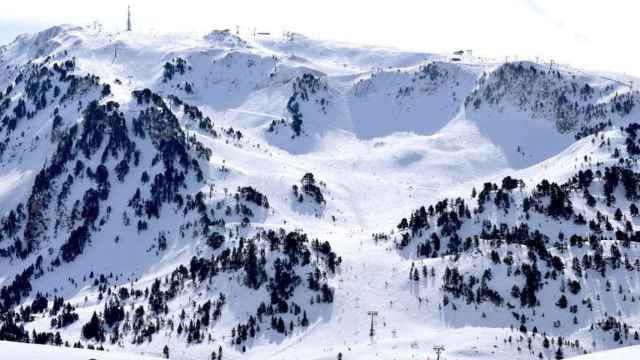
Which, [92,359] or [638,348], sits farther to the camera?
[92,359]

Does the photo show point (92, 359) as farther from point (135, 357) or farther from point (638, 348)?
point (638, 348)

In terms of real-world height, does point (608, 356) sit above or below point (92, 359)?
above

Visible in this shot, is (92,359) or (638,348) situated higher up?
(638,348)

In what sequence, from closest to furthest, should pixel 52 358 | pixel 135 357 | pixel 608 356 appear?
pixel 608 356, pixel 52 358, pixel 135 357

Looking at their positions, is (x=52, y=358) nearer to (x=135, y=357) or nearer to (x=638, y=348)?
(x=135, y=357)

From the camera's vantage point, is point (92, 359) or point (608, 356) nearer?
point (608, 356)

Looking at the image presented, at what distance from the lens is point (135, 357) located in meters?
77.8

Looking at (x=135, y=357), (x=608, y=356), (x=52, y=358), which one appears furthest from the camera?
(x=135, y=357)

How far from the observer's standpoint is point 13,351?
72.8 m

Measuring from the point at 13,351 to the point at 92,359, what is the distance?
6641mm

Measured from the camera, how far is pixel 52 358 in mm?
72625

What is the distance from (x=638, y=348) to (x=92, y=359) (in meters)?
44.7

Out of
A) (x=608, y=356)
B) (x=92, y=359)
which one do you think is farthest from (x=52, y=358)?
(x=608, y=356)

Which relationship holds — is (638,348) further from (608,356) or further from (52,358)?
(52,358)
